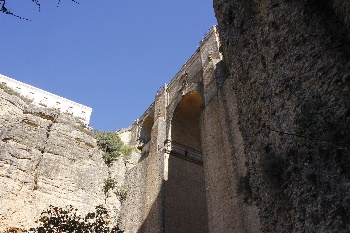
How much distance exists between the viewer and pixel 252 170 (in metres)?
4.11

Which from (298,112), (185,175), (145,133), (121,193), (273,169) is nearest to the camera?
(298,112)

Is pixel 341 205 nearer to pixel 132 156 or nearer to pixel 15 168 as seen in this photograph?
pixel 15 168

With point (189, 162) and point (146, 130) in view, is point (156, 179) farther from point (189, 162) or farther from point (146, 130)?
point (146, 130)

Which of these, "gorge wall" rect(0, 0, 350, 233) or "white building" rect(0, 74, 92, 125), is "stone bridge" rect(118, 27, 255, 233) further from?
"white building" rect(0, 74, 92, 125)

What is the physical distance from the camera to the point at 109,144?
21.3 m

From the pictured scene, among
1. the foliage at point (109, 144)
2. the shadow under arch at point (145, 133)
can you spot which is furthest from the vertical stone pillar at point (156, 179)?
the shadow under arch at point (145, 133)

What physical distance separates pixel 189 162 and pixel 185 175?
87 cm

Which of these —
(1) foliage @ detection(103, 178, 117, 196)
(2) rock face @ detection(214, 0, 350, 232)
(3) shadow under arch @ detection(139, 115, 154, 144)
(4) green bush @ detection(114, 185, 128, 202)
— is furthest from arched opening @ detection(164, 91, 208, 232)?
(2) rock face @ detection(214, 0, 350, 232)

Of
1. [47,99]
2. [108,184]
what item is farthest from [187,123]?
[47,99]

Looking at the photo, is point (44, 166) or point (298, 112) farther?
point (44, 166)

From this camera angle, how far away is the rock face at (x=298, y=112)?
9.30ft

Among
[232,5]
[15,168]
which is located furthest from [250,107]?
[15,168]

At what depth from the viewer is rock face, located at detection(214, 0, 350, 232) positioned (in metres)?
2.84

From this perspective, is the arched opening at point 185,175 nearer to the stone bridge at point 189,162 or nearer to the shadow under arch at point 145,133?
the stone bridge at point 189,162
